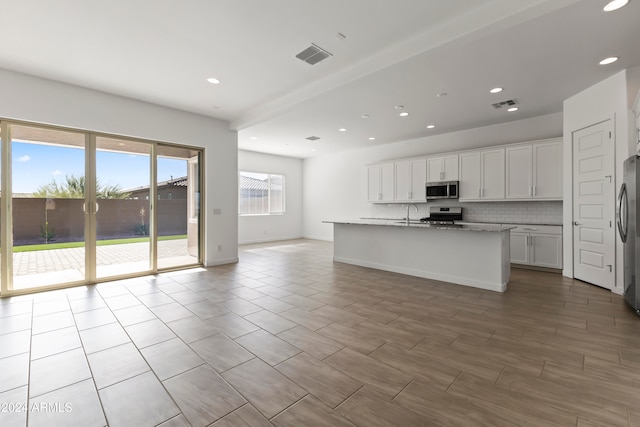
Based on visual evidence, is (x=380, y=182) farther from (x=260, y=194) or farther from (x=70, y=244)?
(x=70, y=244)

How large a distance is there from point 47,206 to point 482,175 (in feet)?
25.2

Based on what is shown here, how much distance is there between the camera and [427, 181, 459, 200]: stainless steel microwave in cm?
620

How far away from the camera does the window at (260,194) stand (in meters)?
8.83

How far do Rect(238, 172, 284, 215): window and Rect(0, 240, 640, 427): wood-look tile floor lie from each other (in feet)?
17.2

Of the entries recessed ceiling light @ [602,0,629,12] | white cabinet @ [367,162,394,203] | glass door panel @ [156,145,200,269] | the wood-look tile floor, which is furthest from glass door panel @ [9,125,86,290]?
recessed ceiling light @ [602,0,629,12]

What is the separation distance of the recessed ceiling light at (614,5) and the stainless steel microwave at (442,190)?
3.92 meters

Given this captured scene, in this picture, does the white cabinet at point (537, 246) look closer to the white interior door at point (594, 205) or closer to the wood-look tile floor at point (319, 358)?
the white interior door at point (594, 205)

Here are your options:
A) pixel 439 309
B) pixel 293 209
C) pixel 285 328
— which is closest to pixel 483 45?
pixel 439 309

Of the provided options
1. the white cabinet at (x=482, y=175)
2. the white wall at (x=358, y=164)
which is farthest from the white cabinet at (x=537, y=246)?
the white wall at (x=358, y=164)

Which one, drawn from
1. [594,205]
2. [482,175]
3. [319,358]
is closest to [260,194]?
[482,175]

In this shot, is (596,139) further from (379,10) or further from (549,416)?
(549,416)

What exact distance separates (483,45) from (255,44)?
2.50 m

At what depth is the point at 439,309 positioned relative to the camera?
3180 mm

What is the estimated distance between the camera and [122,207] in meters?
4.63
